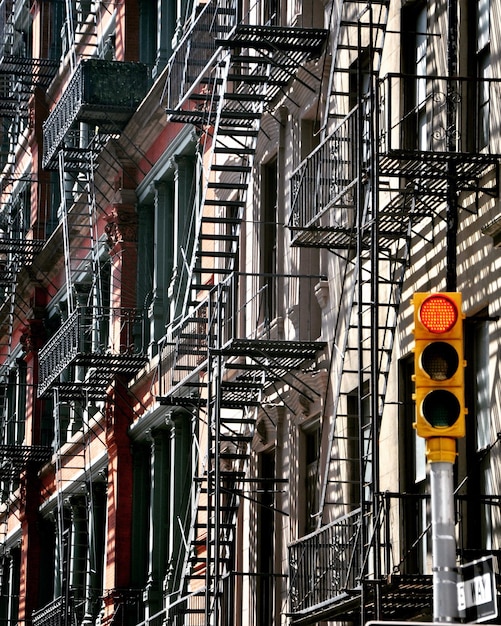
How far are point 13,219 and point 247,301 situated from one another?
89.1ft

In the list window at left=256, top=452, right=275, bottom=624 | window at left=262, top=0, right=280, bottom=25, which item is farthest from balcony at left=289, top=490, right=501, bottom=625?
window at left=262, top=0, right=280, bottom=25

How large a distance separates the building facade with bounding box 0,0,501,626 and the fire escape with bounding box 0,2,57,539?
21 cm

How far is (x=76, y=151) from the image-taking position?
43.6 m

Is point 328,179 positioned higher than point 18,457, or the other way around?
point 328,179

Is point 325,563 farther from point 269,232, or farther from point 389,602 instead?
point 269,232

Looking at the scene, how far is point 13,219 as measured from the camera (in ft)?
189

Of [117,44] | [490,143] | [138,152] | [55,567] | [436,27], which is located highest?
[117,44]

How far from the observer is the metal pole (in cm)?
1133

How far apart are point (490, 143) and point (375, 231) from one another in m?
1.95

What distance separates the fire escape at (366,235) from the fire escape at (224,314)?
1.59 metres

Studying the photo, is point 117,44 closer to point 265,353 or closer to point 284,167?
point 284,167

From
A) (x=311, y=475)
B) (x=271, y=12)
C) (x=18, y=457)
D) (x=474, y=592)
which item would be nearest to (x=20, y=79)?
(x=18, y=457)

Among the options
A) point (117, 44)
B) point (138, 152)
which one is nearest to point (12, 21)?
point (117, 44)

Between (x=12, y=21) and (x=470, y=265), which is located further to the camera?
(x=12, y=21)
